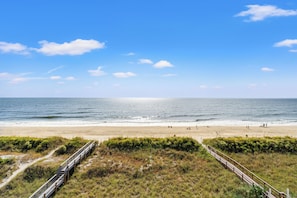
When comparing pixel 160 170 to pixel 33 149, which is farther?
pixel 33 149

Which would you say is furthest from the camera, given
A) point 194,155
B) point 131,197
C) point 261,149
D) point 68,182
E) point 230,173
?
point 261,149

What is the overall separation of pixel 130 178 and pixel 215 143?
33.4 feet

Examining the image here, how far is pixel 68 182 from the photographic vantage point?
1478 centimetres

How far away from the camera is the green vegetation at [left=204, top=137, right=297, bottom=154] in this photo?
20.5m

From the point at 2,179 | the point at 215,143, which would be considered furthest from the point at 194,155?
the point at 2,179

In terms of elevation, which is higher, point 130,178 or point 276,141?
point 276,141

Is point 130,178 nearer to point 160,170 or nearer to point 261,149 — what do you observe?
point 160,170

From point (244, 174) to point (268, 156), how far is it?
5.47 metres

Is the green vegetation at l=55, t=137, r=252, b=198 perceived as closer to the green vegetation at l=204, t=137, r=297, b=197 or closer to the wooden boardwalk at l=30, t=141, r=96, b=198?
the wooden boardwalk at l=30, t=141, r=96, b=198

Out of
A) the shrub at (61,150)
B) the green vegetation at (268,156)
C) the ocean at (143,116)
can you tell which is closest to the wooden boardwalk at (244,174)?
the green vegetation at (268,156)

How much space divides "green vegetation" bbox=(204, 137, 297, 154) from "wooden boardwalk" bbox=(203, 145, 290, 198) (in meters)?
1.70

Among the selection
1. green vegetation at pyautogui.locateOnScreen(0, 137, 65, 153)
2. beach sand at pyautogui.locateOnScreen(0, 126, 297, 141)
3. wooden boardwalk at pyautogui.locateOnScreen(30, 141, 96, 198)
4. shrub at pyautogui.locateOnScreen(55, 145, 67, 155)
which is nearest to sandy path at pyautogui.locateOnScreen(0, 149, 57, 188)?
shrub at pyautogui.locateOnScreen(55, 145, 67, 155)

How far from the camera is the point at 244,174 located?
1537 centimetres

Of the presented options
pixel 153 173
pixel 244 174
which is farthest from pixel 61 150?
pixel 244 174
